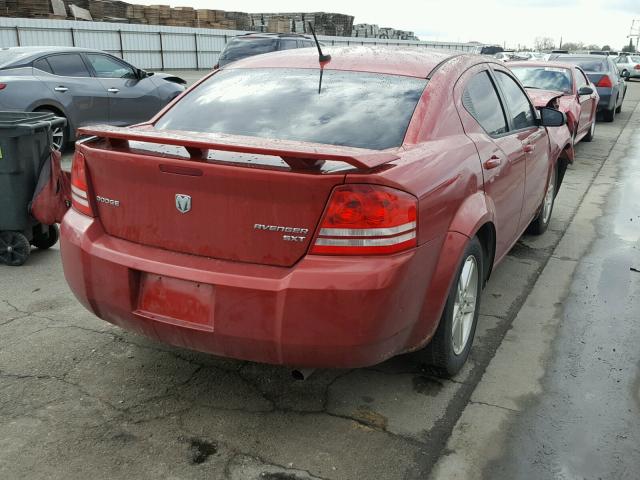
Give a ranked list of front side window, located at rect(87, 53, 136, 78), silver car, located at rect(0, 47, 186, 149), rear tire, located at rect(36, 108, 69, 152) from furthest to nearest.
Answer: front side window, located at rect(87, 53, 136, 78) → rear tire, located at rect(36, 108, 69, 152) → silver car, located at rect(0, 47, 186, 149)

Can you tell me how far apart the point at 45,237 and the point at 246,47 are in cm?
1052

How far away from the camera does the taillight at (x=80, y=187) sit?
2.93m

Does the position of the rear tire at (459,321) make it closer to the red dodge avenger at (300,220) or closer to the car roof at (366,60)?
the red dodge avenger at (300,220)

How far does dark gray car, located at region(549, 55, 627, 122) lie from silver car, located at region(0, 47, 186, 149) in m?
9.31

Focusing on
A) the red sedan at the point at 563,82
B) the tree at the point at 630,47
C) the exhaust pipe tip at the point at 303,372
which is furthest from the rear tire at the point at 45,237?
the tree at the point at 630,47

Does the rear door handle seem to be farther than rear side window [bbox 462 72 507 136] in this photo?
No

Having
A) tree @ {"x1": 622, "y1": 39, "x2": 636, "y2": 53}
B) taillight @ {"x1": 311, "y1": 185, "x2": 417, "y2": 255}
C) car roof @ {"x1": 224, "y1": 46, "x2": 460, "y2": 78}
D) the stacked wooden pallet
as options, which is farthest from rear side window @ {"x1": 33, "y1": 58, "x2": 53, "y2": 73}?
tree @ {"x1": 622, "y1": 39, "x2": 636, "y2": 53}

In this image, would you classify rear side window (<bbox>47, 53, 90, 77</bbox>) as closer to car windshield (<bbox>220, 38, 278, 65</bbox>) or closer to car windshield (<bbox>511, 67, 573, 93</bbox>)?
car windshield (<bbox>220, 38, 278, 65</bbox>)

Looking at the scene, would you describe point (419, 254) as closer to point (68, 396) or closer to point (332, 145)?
point (332, 145)

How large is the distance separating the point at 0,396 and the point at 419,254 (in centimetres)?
210

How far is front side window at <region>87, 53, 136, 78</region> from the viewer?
371 inches

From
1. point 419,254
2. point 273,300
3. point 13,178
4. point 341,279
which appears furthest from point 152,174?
point 13,178

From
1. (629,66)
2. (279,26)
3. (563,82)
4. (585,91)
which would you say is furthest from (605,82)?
(279,26)

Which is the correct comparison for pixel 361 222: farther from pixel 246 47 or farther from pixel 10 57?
pixel 246 47
